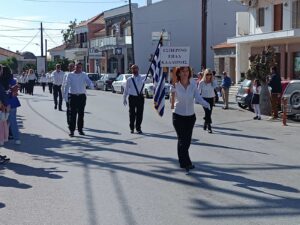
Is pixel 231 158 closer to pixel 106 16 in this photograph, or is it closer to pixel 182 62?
pixel 182 62

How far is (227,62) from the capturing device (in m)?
44.2

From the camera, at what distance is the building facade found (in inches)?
2100

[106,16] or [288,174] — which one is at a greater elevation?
[106,16]

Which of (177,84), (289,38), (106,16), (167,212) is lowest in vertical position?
(167,212)

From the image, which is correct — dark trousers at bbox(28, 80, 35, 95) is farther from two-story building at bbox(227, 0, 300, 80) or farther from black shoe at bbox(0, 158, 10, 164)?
black shoe at bbox(0, 158, 10, 164)

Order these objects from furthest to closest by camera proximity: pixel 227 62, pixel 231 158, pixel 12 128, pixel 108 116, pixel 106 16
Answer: pixel 106 16 < pixel 227 62 < pixel 108 116 < pixel 12 128 < pixel 231 158

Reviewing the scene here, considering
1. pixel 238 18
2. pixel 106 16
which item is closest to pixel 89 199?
pixel 238 18

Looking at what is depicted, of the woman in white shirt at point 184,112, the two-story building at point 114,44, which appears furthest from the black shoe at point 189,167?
the two-story building at point 114,44

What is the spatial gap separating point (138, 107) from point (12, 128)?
138 inches

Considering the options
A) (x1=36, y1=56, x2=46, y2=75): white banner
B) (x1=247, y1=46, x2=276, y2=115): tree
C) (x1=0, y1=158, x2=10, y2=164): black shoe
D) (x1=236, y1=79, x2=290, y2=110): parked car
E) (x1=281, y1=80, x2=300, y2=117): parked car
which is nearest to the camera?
(x1=0, y1=158, x2=10, y2=164): black shoe

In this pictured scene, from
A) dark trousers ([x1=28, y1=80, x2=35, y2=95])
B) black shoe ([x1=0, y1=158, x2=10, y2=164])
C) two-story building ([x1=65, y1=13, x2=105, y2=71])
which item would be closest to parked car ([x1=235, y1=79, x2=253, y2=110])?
black shoe ([x1=0, y1=158, x2=10, y2=164])

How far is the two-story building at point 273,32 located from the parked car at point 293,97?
15.0 metres

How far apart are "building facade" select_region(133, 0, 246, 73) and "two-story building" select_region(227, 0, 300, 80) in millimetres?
12257

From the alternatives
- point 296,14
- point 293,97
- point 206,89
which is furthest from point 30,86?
point 206,89
